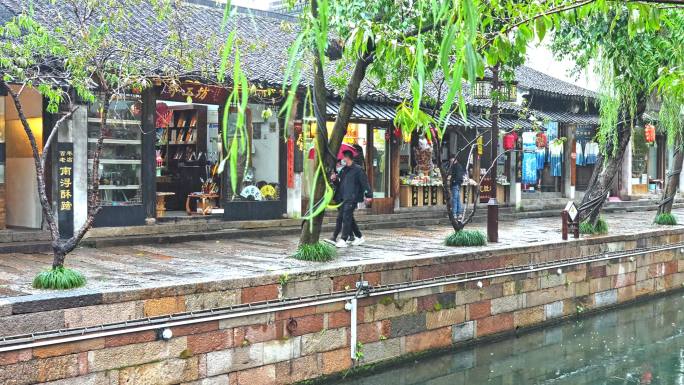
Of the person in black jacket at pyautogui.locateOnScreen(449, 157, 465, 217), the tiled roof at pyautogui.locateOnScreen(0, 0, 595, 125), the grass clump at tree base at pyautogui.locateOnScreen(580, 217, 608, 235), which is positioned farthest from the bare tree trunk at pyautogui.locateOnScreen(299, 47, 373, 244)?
the person in black jacket at pyautogui.locateOnScreen(449, 157, 465, 217)

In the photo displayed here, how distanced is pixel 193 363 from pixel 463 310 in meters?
4.52

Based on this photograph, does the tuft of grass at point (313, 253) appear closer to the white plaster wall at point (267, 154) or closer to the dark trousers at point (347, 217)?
the dark trousers at point (347, 217)

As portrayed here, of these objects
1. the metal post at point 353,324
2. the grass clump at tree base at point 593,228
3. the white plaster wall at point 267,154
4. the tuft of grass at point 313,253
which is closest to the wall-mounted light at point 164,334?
the metal post at point 353,324

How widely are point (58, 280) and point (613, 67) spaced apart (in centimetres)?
1046

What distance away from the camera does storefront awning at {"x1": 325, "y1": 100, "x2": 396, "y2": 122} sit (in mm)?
15555

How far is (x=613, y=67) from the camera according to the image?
44.7ft

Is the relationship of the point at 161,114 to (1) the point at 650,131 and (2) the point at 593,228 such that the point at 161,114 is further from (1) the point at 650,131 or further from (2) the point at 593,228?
(1) the point at 650,131

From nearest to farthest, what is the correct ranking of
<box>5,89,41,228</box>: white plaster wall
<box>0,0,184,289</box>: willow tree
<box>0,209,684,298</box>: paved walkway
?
<box>0,0,184,289</box>: willow tree
<box>0,209,684,298</box>: paved walkway
<box>5,89,41,228</box>: white plaster wall

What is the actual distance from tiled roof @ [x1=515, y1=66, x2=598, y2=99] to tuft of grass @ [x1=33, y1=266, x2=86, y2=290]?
16.8 m

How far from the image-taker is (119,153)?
13312 millimetres

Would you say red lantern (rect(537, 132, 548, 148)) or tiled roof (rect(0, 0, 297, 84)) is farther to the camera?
red lantern (rect(537, 132, 548, 148))

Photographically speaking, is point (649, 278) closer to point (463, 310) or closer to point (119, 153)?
point (463, 310)

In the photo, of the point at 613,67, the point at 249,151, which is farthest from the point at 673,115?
the point at 249,151

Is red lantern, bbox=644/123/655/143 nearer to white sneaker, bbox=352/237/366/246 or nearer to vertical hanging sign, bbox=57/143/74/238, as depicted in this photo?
white sneaker, bbox=352/237/366/246
